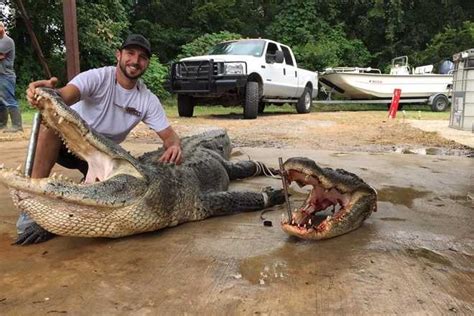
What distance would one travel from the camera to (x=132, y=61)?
10.1ft

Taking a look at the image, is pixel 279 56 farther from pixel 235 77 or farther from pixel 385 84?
pixel 385 84

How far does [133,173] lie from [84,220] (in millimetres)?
390

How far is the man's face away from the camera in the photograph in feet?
10.1

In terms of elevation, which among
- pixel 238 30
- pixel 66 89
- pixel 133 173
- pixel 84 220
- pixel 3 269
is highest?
pixel 238 30

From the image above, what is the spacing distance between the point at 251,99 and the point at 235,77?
0.67 m

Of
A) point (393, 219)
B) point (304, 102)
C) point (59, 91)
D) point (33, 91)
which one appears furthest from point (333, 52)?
point (33, 91)

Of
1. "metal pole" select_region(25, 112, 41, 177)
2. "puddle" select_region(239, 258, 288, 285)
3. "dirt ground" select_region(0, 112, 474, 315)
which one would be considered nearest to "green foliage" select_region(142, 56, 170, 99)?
"dirt ground" select_region(0, 112, 474, 315)

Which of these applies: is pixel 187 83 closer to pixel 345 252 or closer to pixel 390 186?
pixel 390 186

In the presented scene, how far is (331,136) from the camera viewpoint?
8109mm

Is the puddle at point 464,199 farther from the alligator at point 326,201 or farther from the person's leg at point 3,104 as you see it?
the person's leg at point 3,104

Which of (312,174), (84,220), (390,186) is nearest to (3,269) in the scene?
(84,220)

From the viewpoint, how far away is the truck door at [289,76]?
13609 millimetres

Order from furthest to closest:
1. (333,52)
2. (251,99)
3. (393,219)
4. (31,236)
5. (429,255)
Result: (333,52) → (251,99) → (393,219) → (31,236) → (429,255)

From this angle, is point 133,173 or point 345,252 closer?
point 345,252
